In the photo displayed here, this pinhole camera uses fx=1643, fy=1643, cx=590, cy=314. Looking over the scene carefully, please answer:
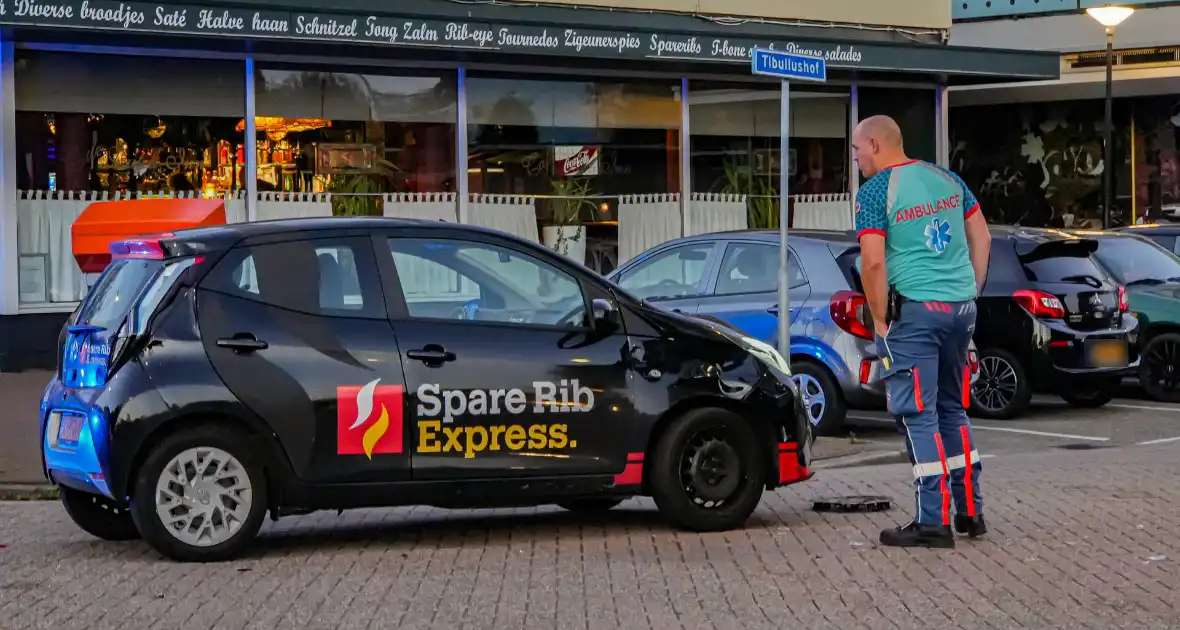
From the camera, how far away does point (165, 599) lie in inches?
265

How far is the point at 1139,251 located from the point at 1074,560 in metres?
9.15

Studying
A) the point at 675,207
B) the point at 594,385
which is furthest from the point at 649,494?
the point at 675,207

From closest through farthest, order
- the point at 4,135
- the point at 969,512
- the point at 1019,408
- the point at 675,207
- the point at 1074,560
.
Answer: the point at 1074,560, the point at 969,512, the point at 1019,408, the point at 4,135, the point at 675,207

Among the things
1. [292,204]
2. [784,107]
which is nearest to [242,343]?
[784,107]

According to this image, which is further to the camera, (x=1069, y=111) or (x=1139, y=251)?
(x=1069, y=111)

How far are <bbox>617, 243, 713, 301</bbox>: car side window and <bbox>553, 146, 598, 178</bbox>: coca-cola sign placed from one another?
5296mm

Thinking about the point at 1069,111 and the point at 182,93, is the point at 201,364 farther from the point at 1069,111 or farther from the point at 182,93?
the point at 1069,111

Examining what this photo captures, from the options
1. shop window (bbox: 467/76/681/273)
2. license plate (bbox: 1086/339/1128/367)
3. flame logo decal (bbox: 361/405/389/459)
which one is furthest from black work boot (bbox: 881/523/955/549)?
shop window (bbox: 467/76/681/273)

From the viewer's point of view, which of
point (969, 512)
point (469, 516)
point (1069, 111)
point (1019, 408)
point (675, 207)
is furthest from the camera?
point (1069, 111)

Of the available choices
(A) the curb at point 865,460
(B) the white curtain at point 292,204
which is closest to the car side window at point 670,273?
(A) the curb at point 865,460

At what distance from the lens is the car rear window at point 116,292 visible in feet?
25.4

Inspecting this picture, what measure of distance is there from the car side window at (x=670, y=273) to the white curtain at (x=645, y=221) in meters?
5.62

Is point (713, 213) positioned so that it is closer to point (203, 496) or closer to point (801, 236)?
point (801, 236)

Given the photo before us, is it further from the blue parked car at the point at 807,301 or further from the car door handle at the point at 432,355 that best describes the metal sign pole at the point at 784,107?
the car door handle at the point at 432,355
